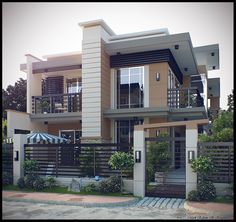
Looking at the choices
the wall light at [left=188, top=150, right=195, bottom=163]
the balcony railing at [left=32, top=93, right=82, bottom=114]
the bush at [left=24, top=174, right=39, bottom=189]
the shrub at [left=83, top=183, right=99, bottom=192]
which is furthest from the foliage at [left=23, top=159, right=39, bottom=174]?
the wall light at [left=188, top=150, right=195, bottom=163]

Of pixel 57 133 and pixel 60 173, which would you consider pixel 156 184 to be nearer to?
pixel 60 173

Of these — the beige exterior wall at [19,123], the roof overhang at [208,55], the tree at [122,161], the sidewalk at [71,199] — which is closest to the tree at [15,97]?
the beige exterior wall at [19,123]

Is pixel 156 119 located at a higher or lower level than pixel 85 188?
higher

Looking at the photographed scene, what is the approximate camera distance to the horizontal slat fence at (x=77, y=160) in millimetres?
12609

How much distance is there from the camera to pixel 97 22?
16125 millimetres

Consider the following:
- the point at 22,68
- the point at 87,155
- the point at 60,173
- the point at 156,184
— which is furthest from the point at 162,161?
the point at 22,68

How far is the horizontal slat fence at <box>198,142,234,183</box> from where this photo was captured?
34.7 ft

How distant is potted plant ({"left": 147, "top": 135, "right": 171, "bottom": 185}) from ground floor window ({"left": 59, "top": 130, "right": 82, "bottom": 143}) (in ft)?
24.2

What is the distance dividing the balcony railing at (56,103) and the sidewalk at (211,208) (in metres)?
10.6

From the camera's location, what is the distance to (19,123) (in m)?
17.8

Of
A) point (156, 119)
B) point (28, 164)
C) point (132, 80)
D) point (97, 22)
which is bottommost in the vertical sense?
point (28, 164)

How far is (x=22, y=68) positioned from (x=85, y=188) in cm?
1241

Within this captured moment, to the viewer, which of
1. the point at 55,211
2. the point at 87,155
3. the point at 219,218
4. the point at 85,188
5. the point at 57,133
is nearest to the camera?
the point at 219,218

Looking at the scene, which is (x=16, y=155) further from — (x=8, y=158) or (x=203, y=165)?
(x=203, y=165)
